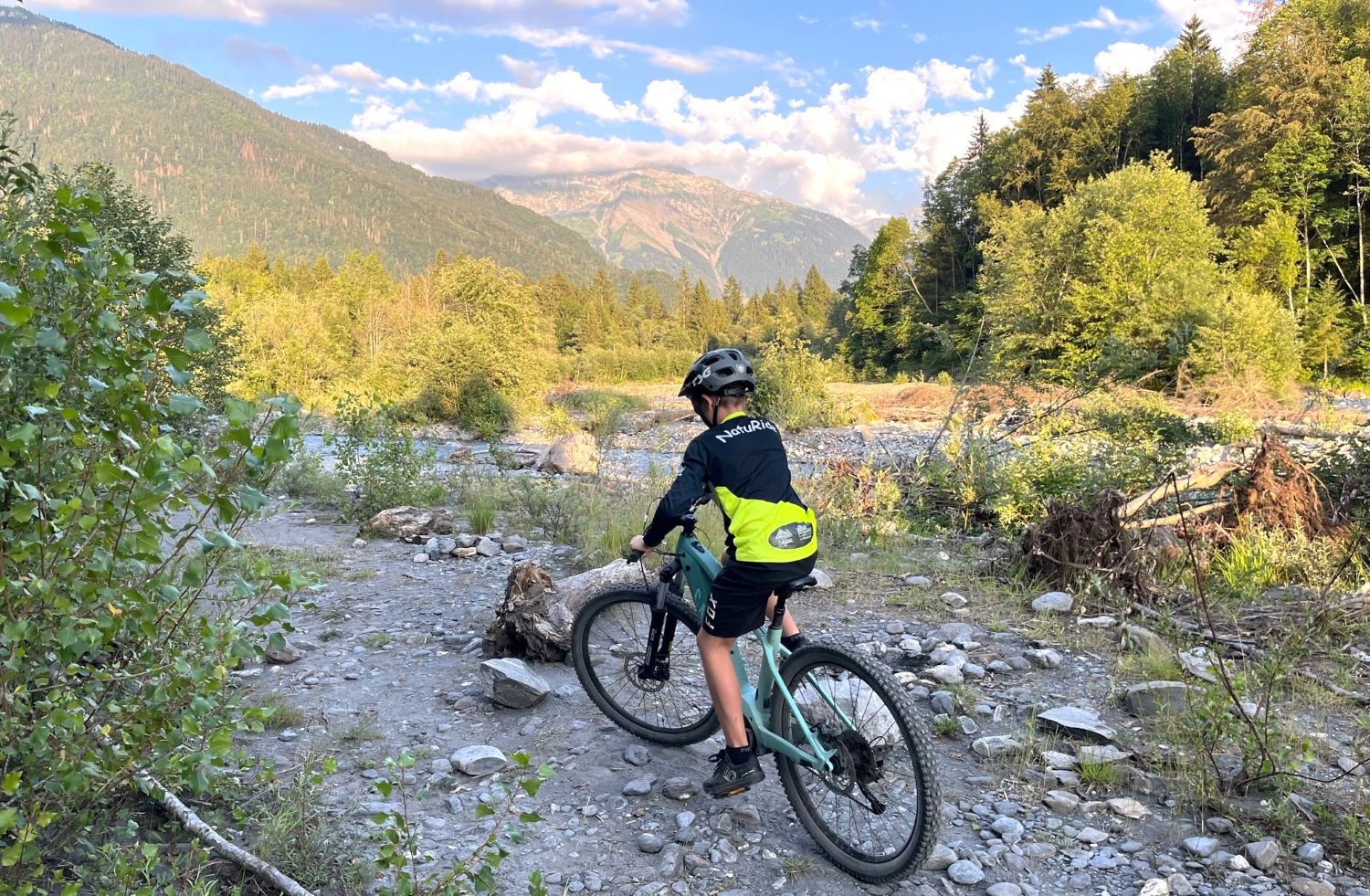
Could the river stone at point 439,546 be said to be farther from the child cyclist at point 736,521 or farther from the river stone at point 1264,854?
the river stone at point 1264,854

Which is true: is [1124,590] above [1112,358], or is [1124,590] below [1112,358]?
below

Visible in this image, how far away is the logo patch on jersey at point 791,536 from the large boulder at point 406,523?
6106 mm

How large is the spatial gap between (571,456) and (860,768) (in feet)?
36.5

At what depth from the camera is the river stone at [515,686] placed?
4.79 meters

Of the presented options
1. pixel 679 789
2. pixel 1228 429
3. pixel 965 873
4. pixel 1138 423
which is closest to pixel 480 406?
pixel 1138 423

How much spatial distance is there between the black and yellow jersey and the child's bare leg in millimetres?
447

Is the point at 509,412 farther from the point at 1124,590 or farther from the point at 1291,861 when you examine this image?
the point at 1291,861

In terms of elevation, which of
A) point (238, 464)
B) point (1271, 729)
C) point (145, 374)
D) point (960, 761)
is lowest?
point (960, 761)

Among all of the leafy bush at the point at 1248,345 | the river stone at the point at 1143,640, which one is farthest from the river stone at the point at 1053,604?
the leafy bush at the point at 1248,345

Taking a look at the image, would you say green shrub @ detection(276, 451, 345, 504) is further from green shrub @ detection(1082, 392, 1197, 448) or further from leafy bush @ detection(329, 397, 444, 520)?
green shrub @ detection(1082, 392, 1197, 448)

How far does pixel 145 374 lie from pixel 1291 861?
4.40m

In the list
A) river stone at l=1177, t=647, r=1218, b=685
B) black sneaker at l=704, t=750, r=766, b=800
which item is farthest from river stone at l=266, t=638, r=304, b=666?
river stone at l=1177, t=647, r=1218, b=685

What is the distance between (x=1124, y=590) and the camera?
6492 mm

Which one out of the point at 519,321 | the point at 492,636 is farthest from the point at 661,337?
the point at 492,636
